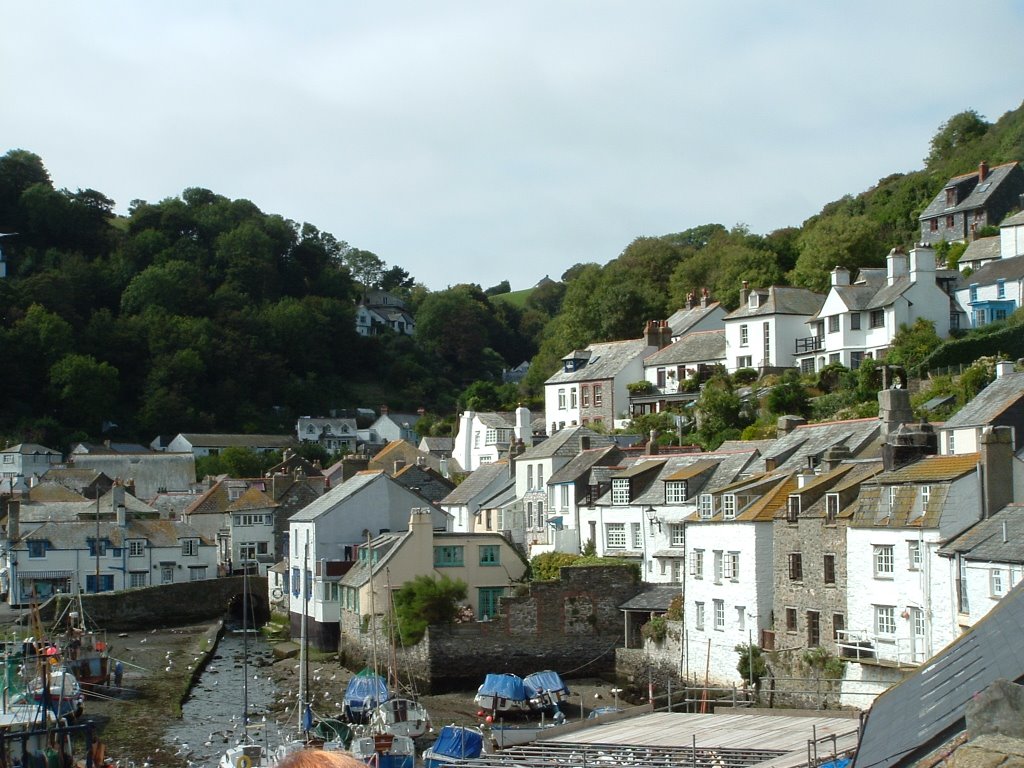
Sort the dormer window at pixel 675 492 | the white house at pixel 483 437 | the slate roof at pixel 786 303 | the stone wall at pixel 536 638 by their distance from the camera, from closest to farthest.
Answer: the stone wall at pixel 536 638, the dormer window at pixel 675 492, the slate roof at pixel 786 303, the white house at pixel 483 437

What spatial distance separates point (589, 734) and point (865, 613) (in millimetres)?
9700

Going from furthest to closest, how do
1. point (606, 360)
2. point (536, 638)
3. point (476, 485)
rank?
1. point (606, 360)
2. point (476, 485)
3. point (536, 638)

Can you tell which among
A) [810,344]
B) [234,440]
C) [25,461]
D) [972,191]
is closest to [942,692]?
[810,344]

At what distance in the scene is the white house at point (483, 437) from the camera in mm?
73812

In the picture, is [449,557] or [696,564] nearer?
[696,564]

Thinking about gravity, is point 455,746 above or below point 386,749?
above

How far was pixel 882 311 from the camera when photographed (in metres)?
59.2

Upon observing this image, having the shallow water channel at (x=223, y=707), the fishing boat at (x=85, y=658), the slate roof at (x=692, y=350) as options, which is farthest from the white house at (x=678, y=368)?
the fishing boat at (x=85, y=658)

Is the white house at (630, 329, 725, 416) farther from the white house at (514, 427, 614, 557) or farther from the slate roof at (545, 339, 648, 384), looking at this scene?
the white house at (514, 427, 614, 557)

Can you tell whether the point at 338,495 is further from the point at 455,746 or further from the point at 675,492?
the point at 455,746

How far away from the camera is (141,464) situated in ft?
324

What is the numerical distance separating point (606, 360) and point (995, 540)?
43.2m

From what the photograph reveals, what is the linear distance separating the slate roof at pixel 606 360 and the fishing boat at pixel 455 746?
3997cm

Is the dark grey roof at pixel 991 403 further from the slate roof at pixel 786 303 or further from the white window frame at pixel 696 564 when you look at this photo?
the slate roof at pixel 786 303
